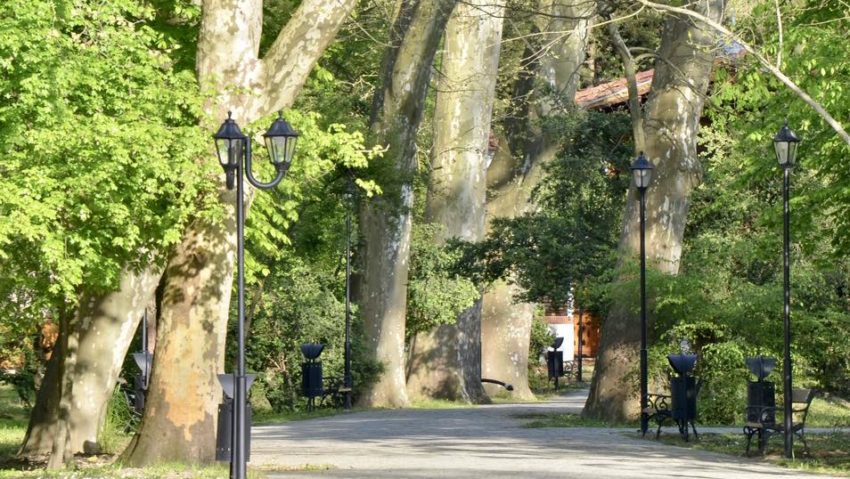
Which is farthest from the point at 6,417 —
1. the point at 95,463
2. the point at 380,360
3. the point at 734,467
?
the point at 734,467

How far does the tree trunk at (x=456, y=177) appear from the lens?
4147cm

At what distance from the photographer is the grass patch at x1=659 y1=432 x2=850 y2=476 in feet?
63.6

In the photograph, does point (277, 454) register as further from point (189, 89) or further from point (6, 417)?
point (6, 417)

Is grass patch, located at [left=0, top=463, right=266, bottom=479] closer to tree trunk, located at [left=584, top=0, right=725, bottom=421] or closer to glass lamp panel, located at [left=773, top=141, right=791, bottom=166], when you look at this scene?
glass lamp panel, located at [left=773, top=141, right=791, bottom=166]

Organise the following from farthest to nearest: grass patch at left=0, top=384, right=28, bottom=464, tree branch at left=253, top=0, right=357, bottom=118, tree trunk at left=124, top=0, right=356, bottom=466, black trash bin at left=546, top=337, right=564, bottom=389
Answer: black trash bin at left=546, top=337, right=564, bottom=389, grass patch at left=0, top=384, right=28, bottom=464, tree branch at left=253, top=0, right=357, bottom=118, tree trunk at left=124, top=0, right=356, bottom=466

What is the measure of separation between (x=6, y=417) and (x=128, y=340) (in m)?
13.7

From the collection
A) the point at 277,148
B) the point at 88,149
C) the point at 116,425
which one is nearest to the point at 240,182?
the point at 277,148

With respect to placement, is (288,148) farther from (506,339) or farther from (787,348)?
(506,339)

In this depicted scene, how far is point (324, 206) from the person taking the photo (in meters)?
33.7

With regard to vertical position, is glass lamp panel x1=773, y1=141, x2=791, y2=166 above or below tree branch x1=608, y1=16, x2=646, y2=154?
below

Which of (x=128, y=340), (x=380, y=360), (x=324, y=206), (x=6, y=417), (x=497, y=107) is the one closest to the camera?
(x=128, y=340)

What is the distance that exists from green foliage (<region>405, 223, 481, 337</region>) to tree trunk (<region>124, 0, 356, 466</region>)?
19.8 meters

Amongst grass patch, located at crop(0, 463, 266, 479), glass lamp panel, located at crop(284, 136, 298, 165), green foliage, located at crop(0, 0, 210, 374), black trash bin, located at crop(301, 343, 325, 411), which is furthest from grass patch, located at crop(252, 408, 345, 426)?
glass lamp panel, located at crop(284, 136, 298, 165)

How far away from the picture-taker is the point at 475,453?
21.2 metres
